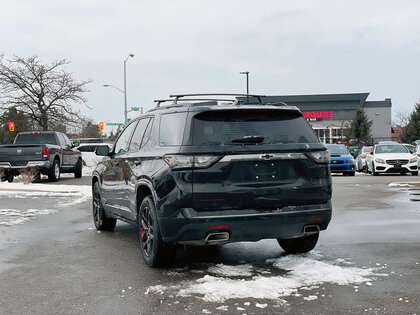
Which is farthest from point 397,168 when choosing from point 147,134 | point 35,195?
point 147,134

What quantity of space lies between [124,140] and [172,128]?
2.13 m

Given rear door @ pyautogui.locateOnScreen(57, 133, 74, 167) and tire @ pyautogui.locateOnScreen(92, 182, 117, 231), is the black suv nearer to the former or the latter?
tire @ pyautogui.locateOnScreen(92, 182, 117, 231)

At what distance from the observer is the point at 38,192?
1717 cm

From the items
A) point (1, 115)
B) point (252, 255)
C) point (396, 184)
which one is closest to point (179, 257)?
point (252, 255)

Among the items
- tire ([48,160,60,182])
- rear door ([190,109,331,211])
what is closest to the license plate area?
rear door ([190,109,331,211])

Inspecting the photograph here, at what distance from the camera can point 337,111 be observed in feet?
311

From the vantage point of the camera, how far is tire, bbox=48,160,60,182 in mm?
21598

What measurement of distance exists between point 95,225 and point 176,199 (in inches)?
168

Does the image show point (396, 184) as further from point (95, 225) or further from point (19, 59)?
point (19, 59)

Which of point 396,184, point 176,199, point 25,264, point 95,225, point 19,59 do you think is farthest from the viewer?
point 19,59

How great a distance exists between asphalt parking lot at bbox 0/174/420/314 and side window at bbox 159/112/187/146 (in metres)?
1.42

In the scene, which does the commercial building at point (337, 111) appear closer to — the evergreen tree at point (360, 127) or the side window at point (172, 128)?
the evergreen tree at point (360, 127)

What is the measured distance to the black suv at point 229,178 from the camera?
19.1ft

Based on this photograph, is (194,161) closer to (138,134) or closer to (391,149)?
(138,134)
